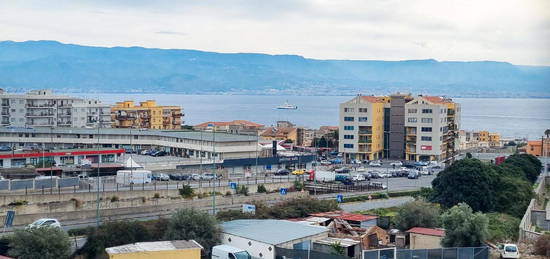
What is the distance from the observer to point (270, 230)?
54.9 feet

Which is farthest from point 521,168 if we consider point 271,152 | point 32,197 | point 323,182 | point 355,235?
point 32,197

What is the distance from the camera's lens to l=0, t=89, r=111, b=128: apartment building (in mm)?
47844

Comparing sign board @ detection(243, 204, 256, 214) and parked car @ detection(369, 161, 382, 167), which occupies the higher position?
sign board @ detection(243, 204, 256, 214)

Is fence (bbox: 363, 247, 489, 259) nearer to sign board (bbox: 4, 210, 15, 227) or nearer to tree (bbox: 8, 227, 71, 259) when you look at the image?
tree (bbox: 8, 227, 71, 259)

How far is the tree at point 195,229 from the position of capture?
1605 centimetres

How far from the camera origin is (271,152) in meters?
40.8

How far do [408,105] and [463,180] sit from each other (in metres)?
20.8

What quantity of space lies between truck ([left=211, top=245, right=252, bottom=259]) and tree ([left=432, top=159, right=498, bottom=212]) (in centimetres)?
1213

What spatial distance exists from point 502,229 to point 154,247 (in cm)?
1068

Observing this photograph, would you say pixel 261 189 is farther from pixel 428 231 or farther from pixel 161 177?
pixel 428 231

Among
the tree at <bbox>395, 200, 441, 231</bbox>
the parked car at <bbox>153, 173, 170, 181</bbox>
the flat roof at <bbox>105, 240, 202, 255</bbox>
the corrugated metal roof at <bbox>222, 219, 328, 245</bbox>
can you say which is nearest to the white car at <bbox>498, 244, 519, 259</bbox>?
the tree at <bbox>395, 200, 441, 231</bbox>

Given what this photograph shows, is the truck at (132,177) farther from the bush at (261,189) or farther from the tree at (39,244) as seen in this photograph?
the tree at (39,244)

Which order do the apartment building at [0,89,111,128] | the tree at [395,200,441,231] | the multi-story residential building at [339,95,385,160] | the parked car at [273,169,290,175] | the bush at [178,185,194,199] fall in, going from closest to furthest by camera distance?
the tree at [395,200,441,231] → the bush at [178,185,194,199] → the parked car at [273,169,290,175] → the multi-story residential building at [339,95,385,160] → the apartment building at [0,89,111,128]

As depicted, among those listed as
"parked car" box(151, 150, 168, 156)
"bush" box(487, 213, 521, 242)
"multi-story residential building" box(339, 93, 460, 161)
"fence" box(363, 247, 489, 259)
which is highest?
"multi-story residential building" box(339, 93, 460, 161)
